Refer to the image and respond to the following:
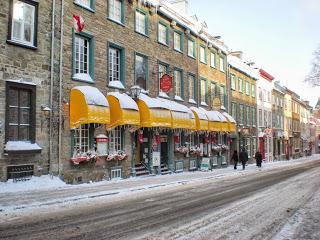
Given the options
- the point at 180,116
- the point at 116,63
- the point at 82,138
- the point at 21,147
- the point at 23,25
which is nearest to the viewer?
the point at 21,147

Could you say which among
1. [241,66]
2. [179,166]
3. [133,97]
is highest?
[241,66]

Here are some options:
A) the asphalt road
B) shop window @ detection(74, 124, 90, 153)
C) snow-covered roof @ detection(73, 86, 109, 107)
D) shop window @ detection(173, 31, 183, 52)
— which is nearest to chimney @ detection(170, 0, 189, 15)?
shop window @ detection(173, 31, 183, 52)

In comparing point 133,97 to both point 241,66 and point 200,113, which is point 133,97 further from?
point 241,66

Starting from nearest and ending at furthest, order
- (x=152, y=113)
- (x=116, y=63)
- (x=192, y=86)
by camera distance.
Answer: (x=116, y=63) → (x=152, y=113) → (x=192, y=86)

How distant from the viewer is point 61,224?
334 inches

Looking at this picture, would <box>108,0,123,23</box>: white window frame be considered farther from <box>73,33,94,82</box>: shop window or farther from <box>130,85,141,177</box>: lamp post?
<box>130,85,141,177</box>: lamp post

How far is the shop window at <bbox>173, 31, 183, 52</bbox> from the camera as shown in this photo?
27.0m

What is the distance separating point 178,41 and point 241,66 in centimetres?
1514

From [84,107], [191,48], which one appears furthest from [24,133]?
[191,48]

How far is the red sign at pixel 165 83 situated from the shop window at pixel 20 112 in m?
9.53

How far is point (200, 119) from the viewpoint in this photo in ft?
89.3

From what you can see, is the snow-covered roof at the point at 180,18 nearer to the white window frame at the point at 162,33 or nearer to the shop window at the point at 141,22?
the white window frame at the point at 162,33

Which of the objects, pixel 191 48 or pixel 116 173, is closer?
pixel 116 173

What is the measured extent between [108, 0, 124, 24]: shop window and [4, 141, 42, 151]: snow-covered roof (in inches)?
326
